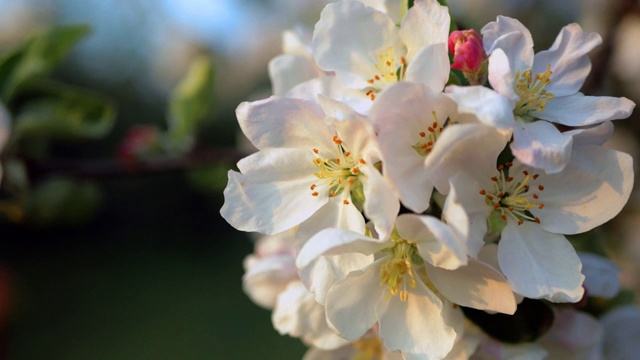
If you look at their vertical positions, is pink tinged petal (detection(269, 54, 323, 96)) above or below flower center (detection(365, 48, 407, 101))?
below

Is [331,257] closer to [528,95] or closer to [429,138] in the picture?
[429,138]

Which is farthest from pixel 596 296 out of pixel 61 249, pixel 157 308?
pixel 61 249

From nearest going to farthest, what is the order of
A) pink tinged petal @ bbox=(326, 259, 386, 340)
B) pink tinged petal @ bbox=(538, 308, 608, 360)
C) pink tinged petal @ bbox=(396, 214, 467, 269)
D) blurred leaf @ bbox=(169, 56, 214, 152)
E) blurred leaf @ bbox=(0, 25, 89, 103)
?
1. pink tinged petal @ bbox=(396, 214, 467, 269)
2. pink tinged petal @ bbox=(326, 259, 386, 340)
3. pink tinged petal @ bbox=(538, 308, 608, 360)
4. blurred leaf @ bbox=(0, 25, 89, 103)
5. blurred leaf @ bbox=(169, 56, 214, 152)

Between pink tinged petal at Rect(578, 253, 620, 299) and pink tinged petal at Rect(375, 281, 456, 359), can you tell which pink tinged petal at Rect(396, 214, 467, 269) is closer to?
pink tinged petal at Rect(375, 281, 456, 359)

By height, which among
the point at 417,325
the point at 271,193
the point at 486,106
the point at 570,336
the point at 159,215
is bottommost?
the point at 159,215

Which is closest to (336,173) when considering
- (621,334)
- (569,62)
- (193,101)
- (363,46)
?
(363,46)

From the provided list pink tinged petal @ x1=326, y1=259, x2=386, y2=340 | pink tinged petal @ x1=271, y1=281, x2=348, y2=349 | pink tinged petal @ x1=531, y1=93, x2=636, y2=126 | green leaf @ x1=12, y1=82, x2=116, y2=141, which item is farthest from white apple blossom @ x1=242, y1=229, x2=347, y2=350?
green leaf @ x1=12, y1=82, x2=116, y2=141

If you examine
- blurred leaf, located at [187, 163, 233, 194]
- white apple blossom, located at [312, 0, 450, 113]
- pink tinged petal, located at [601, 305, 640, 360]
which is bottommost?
blurred leaf, located at [187, 163, 233, 194]
